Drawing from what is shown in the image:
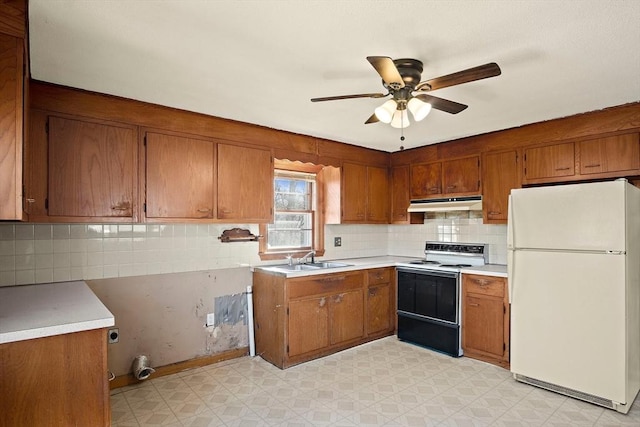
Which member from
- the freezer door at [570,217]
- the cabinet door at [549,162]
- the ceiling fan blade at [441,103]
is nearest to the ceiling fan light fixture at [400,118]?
the ceiling fan blade at [441,103]

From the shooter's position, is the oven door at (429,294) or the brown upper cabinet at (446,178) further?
the brown upper cabinet at (446,178)

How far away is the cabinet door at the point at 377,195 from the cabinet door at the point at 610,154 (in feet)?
6.93

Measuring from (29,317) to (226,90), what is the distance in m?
1.77

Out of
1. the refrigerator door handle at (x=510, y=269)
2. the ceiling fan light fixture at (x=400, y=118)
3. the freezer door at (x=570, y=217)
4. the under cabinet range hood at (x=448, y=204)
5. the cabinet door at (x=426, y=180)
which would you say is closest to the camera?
the ceiling fan light fixture at (x=400, y=118)

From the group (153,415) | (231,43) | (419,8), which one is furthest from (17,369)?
(419,8)

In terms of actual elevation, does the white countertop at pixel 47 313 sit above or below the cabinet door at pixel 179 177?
below

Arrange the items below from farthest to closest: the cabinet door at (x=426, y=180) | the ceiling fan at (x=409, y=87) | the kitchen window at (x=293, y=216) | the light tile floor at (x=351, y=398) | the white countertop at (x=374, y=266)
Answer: the cabinet door at (x=426, y=180) → the kitchen window at (x=293, y=216) → the white countertop at (x=374, y=266) → the light tile floor at (x=351, y=398) → the ceiling fan at (x=409, y=87)

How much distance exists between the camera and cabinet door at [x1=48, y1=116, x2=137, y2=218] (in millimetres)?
2518

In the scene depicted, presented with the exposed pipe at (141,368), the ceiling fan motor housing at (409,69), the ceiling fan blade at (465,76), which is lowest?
the exposed pipe at (141,368)

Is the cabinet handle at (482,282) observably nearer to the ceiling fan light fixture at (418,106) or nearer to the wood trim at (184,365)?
the ceiling fan light fixture at (418,106)

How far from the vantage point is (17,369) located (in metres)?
1.48

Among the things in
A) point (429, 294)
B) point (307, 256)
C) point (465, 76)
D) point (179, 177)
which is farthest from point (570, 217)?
point (179, 177)

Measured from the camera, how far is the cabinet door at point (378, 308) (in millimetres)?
4020

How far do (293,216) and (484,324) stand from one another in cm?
224
